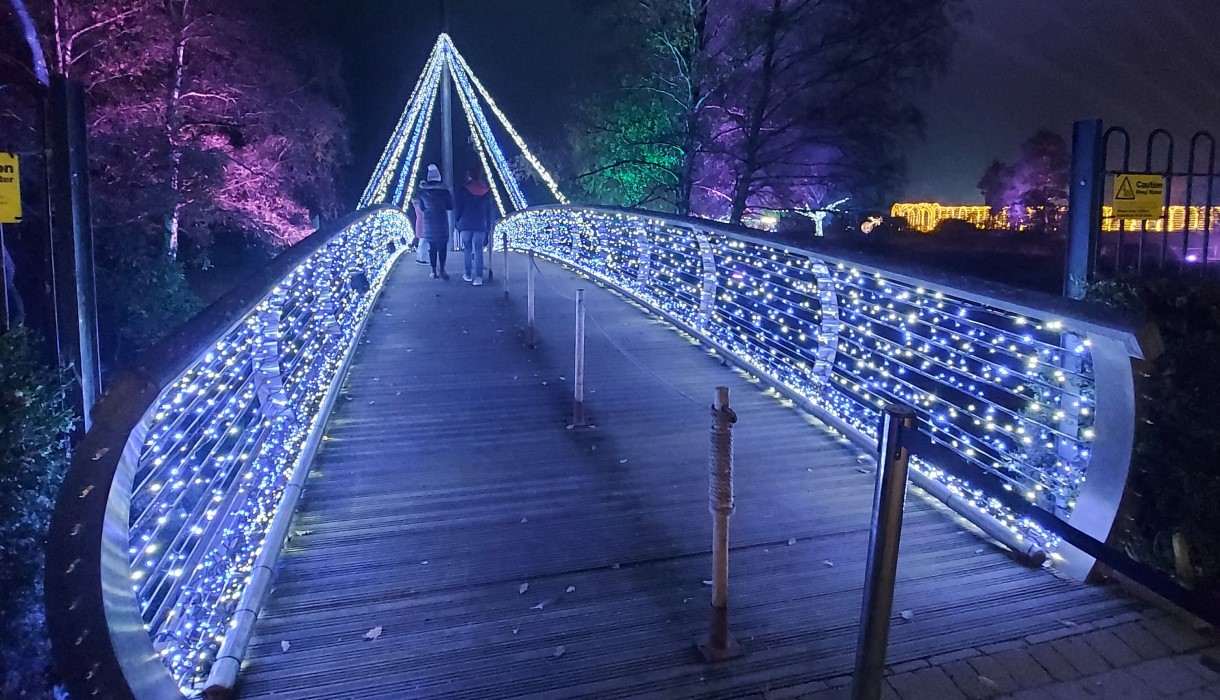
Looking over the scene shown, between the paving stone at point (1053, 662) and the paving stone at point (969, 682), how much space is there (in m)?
0.16

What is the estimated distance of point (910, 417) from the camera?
2.38 m

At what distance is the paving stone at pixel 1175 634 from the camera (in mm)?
3086

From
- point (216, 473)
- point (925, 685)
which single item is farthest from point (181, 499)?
point (925, 685)

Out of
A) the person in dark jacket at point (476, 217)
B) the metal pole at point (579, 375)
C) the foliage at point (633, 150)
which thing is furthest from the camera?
the foliage at point (633, 150)

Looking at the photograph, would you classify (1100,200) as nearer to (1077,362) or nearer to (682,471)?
(1077,362)

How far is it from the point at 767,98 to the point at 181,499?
1548 cm

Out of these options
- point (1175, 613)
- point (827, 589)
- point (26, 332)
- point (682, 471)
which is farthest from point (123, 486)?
point (26, 332)

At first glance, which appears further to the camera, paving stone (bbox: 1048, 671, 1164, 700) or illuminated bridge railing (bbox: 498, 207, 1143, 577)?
illuminated bridge railing (bbox: 498, 207, 1143, 577)

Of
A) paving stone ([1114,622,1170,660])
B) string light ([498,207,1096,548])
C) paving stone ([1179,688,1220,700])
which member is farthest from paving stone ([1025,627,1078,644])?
string light ([498,207,1096,548])

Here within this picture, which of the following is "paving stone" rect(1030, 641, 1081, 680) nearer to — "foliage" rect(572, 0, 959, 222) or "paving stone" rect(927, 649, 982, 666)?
"paving stone" rect(927, 649, 982, 666)

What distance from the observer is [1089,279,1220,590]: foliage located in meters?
3.72

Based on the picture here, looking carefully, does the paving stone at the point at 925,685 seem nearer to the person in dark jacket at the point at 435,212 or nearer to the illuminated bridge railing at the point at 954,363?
the illuminated bridge railing at the point at 954,363

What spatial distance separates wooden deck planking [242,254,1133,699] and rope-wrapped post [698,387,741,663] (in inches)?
3.8

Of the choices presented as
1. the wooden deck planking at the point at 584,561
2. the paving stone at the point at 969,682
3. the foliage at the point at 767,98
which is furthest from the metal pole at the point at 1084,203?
the foliage at the point at 767,98
